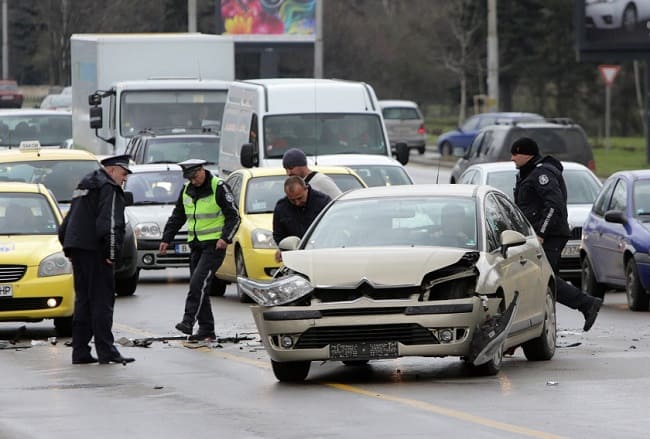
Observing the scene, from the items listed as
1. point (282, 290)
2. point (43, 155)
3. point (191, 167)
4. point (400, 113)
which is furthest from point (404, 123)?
point (282, 290)

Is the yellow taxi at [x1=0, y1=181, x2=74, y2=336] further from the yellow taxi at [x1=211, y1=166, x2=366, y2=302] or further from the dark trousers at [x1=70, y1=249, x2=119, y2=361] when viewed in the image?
the yellow taxi at [x1=211, y1=166, x2=366, y2=302]

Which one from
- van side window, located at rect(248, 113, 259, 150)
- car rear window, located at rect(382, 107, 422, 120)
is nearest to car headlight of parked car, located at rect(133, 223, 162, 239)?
van side window, located at rect(248, 113, 259, 150)

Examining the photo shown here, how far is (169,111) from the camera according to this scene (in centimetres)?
3494

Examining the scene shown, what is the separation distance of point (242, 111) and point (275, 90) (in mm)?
1085

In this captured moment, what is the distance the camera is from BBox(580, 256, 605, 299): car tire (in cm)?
2106

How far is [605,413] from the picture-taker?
11.2 m

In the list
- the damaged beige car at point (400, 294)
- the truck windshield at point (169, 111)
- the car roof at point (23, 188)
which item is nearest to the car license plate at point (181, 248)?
the car roof at point (23, 188)

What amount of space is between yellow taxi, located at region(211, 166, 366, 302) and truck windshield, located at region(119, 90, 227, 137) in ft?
36.1

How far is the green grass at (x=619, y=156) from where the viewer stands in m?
53.0

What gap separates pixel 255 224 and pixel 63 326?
177 inches

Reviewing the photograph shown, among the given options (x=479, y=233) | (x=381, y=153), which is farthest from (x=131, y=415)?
(x=381, y=153)

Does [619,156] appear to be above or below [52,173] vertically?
below

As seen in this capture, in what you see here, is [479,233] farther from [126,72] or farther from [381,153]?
[126,72]

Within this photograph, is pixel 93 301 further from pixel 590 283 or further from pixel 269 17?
pixel 269 17
